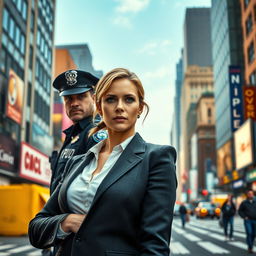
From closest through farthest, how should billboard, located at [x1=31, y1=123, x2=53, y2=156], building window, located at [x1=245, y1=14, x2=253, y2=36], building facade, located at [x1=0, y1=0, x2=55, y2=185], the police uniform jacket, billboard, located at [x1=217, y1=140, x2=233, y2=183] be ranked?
the police uniform jacket < building facade, located at [x1=0, y1=0, x2=55, y2=185] < billboard, located at [x1=31, y1=123, x2=53, y2=156] < building window, located at [x1=245, y1=14, x2=253, y2=36] < billboard, located at [x1=217, y1=140, x2=233, y2=183]

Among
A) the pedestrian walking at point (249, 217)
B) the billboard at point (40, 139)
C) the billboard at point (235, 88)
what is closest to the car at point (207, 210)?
the billboard at point (235, 88)

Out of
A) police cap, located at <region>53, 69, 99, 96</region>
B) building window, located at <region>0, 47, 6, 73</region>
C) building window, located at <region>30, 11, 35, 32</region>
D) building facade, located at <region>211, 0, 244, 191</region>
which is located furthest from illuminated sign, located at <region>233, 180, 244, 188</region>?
police cap, located at <region>53, 69, 99, 96</region>

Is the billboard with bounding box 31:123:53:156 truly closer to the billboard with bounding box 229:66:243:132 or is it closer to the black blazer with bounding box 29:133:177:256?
the billboard with bounding box 229:66:243:132

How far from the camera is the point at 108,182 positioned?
206 centimetres

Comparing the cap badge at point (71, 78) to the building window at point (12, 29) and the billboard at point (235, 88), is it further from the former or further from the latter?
the billboard at point (235, 88)

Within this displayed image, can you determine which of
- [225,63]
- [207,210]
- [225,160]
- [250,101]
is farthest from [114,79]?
[225,160]

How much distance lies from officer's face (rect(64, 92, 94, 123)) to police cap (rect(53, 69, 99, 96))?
0.07m

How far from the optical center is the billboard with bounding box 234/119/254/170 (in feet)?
141

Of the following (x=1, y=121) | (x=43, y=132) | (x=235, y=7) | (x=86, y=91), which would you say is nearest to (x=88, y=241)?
(x=86, y=91)

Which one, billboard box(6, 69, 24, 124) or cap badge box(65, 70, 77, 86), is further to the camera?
billboard box(6, 69, 24, 124)

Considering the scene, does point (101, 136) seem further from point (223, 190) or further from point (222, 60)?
point (223, 190)

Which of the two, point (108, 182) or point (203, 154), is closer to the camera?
point (108, 182)

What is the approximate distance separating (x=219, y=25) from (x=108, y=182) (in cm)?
7815

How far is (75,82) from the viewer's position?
3.40 m
